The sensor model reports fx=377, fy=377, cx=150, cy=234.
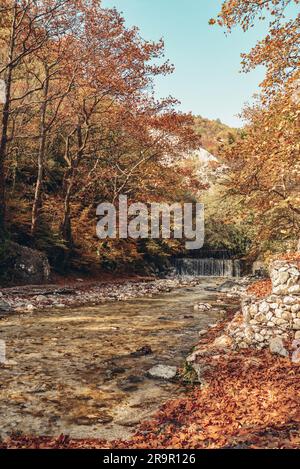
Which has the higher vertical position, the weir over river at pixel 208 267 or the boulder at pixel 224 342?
the boulder at pixel 224 342

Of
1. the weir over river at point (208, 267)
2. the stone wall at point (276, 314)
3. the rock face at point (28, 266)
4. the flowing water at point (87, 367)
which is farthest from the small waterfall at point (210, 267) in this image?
the stone wall at point (276, 314)

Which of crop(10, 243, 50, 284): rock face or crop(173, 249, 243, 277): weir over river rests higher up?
crop(10, 243, 50, 284): rock face

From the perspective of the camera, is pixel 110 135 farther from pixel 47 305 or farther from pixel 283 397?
pixel 283 397

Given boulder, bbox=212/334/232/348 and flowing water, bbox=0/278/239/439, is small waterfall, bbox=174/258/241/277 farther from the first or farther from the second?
boulder, bbox=212/334/232/348

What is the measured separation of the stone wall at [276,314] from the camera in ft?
24.5

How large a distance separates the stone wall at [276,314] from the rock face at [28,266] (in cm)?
1163

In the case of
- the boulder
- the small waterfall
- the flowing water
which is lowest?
the small waterfall

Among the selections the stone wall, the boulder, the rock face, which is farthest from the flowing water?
the rock face

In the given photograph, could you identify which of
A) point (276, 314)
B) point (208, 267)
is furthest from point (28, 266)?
point (208, 267)

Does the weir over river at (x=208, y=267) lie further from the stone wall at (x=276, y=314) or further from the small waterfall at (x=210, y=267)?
the stone wall at (x=276, y=314)

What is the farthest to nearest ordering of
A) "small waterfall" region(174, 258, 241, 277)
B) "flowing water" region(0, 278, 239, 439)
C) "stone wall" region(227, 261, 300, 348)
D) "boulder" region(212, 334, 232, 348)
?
"small waterfall" region(174, 258, 241, 277) → "boulder" region(212, 334, 232, 348) → "stone wall" region(227, 261, 300, 348) → "flowing water" region(0, 278, 239, 439)

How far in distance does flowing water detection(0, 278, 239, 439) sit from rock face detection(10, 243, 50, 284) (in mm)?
4725

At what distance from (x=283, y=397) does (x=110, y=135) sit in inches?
856

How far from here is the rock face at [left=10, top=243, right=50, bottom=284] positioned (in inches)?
672
